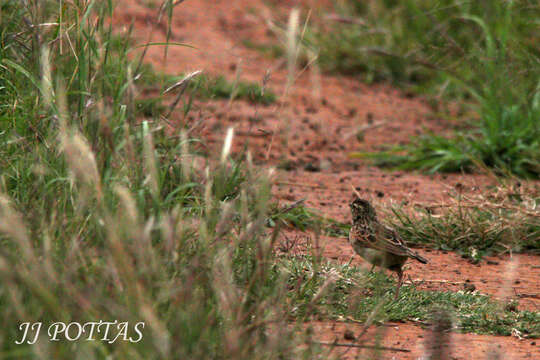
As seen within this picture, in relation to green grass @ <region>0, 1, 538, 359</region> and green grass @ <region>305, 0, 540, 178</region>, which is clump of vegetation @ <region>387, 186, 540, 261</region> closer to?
green grass @ <region>305, 0, 540, 178</region>

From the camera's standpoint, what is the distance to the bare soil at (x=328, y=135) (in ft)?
12.2

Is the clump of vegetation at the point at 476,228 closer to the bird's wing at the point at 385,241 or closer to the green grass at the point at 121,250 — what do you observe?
the bird's wing at the point at 385,241

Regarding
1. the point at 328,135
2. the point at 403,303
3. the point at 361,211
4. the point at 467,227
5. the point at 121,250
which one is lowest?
the point at 328,135

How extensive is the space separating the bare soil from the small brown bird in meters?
0.29

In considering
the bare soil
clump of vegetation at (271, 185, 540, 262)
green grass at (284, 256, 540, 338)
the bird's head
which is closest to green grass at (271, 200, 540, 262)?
clump of vegetation at (271, 185, 540, 262)

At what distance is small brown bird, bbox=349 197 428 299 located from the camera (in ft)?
13.9

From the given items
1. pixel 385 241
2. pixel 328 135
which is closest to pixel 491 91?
pixel 328 135

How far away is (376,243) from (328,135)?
4.70 meters

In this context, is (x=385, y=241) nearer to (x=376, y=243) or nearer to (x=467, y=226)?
(x=376, y=243)

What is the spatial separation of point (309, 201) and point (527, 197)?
1.66 meters

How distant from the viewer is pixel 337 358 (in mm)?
2766

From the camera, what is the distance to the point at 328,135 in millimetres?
8898

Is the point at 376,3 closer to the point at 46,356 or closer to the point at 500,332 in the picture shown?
the point at 500,332

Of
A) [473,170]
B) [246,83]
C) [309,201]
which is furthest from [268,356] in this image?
[246,83]
